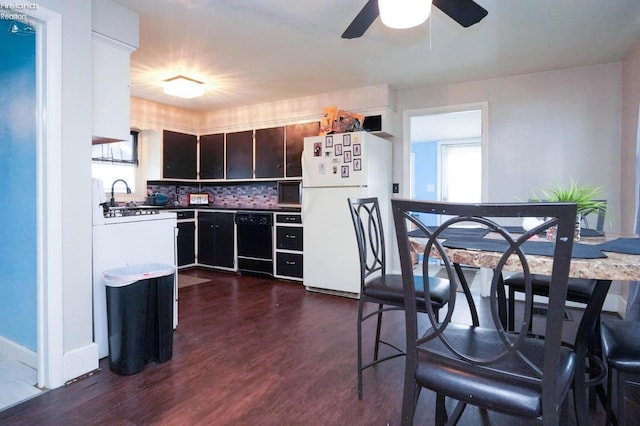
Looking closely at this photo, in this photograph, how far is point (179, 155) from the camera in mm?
5027

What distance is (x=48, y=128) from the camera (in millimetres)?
1826

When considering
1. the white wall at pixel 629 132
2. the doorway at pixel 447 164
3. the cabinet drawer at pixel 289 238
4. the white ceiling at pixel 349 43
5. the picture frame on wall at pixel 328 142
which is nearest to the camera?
the white ceiling at pixel 349 43

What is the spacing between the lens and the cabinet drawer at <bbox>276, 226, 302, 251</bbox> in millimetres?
4133

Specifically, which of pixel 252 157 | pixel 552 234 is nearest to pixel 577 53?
pixel 552 234

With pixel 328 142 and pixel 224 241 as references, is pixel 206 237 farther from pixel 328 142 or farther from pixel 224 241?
pixel 328 142

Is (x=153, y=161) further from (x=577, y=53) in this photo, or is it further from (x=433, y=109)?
(x=577, y=53)

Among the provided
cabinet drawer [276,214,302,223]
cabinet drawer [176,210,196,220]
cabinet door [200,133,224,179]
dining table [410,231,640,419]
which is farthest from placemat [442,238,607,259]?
cabinet door [200,133,224,179]

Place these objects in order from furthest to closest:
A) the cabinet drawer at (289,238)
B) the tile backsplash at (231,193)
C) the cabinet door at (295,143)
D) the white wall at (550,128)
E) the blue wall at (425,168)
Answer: the blue wall at (425,168) → the tile backsplash at (231,193) → the cabinet door at (295,143) → the cabinet drawer at (289,238) → the white wall at (550,128)

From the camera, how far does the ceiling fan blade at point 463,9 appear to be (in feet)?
5.93

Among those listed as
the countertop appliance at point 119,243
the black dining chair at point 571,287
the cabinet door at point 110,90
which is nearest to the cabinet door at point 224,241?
the countertop appliance at point 119,243

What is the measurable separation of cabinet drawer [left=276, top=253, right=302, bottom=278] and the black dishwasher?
135 mm

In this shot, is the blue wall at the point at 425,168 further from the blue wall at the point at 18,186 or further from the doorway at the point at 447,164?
the blue wall at the point at 18,186

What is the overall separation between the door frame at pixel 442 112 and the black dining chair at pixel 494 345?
9.51ft

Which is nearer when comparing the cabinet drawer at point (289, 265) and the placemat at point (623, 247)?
the placemat at point (623, 247)
